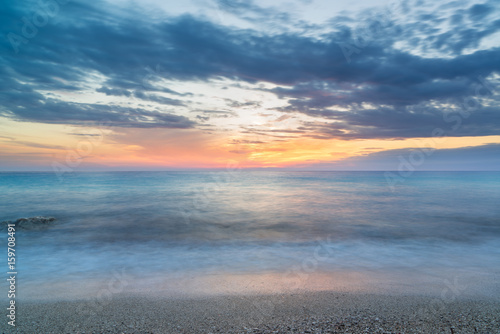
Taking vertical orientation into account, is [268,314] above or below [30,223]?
above

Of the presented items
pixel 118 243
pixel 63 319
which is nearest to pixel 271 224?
pixel 118 243

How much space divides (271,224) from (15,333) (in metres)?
12.8

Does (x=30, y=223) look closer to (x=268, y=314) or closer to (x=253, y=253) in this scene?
(x=253, y=253)

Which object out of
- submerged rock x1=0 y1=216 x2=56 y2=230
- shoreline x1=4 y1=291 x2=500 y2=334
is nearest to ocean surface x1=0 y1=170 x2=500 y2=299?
shoreline x1=4 y1=291 x2=500 y2=334

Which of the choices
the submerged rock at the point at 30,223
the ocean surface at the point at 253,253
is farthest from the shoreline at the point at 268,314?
the submerged rock at the point at 30,223

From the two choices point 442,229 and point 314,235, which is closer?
point 314,235

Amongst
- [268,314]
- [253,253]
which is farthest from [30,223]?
[268,314]

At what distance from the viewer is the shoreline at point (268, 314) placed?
479cm

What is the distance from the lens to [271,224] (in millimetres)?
16406

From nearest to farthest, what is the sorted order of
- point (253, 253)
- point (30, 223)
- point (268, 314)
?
point (268, 314) → point (253, 253) → point (30, 223)

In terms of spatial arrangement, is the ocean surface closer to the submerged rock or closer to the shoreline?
the shoreline

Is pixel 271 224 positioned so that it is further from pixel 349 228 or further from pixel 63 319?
pixel 63 319

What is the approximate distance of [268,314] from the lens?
17.3 feet

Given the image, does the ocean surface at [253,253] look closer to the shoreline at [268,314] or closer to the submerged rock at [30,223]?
the shoreline at [268,314]
